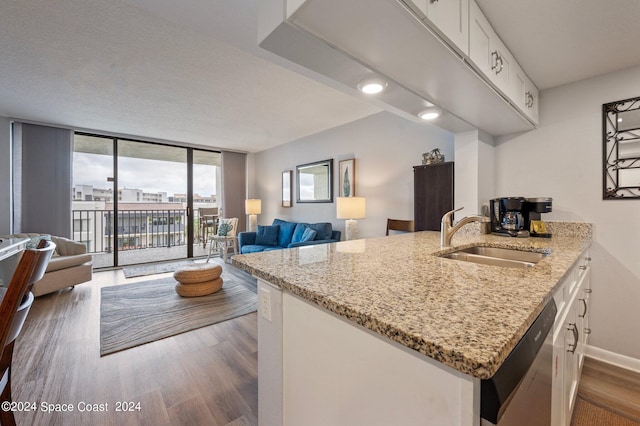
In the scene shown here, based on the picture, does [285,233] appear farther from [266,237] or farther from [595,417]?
[595,417]

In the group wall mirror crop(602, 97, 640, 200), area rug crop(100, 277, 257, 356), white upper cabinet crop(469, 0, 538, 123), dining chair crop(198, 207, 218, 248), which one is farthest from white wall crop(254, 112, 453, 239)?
dining chair crop(198, 207, 218, 248)

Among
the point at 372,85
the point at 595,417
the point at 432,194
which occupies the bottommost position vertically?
the point at 595,417

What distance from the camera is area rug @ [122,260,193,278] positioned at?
4.42m

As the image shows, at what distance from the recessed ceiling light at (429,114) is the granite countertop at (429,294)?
1010 mm

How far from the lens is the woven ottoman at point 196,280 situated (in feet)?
10.5

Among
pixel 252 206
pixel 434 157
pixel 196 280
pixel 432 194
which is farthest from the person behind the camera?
pixel 252 206

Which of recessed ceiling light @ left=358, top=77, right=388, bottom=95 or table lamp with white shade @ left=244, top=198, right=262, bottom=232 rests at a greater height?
recessed ceiling light @ left=358, top=77, right=388, bottom=95

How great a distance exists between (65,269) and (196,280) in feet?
5.99

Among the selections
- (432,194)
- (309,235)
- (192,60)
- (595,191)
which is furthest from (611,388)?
(192,60)

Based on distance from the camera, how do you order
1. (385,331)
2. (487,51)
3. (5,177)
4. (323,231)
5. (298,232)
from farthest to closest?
(298,232) → (323,231) → (5,177) → (487,51) → (385,331)

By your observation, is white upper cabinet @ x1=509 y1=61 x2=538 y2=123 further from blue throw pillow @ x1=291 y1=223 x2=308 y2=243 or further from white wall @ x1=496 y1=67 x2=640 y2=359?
blue throw pillow @ x1=291 y1=223 x2=308 y2=243

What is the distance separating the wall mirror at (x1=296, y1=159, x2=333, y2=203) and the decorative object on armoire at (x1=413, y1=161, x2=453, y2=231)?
1.84 metres

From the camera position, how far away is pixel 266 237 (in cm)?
468

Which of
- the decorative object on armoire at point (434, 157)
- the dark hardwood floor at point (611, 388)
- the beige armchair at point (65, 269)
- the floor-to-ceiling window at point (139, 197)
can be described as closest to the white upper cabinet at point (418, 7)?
the decorative object on armoire at point (434, 157)
